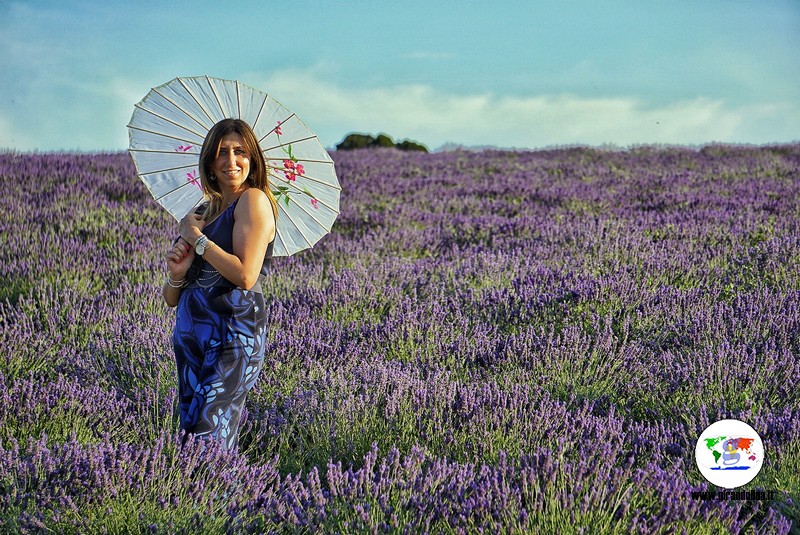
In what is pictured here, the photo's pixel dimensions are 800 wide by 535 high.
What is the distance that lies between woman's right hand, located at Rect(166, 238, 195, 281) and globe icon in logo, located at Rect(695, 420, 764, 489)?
6.08 ft

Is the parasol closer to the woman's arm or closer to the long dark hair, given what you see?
the long dark hair

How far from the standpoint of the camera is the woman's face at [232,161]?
2.31 meters

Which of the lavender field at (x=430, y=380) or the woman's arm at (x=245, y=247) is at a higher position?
the woman's arm at (x=245, y=247)

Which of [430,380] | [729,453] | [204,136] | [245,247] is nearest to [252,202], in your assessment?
[245,247]

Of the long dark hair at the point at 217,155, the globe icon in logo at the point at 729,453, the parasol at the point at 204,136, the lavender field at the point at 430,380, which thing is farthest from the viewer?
the parasol at the point at 204,136

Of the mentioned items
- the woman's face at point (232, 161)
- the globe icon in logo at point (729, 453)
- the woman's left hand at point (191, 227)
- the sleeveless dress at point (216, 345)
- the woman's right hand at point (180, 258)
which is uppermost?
the woman's face at point (232, 161)

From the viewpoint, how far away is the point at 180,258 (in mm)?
2264

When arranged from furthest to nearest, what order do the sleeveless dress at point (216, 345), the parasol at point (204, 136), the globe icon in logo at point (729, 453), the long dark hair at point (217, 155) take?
1. the parasol at point (204, 136)
2. the long dark hair at point (217, 155)
3. the sleeveless dress at point (216, 345)
4. the globe icon in logo at point (729, 453)

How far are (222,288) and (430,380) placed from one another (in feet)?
3.01

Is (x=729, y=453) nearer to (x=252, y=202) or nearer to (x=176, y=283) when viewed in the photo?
(x=252, y=202)

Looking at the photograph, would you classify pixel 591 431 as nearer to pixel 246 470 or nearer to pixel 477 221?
pixel 246 470

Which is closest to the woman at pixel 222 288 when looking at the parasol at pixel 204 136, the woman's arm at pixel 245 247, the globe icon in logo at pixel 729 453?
the woman's arm at pixel 245 247

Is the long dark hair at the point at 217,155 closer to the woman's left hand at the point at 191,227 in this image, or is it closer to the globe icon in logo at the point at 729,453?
the woman's left hand at the point at 191,227

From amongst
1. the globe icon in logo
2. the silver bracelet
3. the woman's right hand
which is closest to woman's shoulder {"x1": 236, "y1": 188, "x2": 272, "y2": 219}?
the woman's right hand
